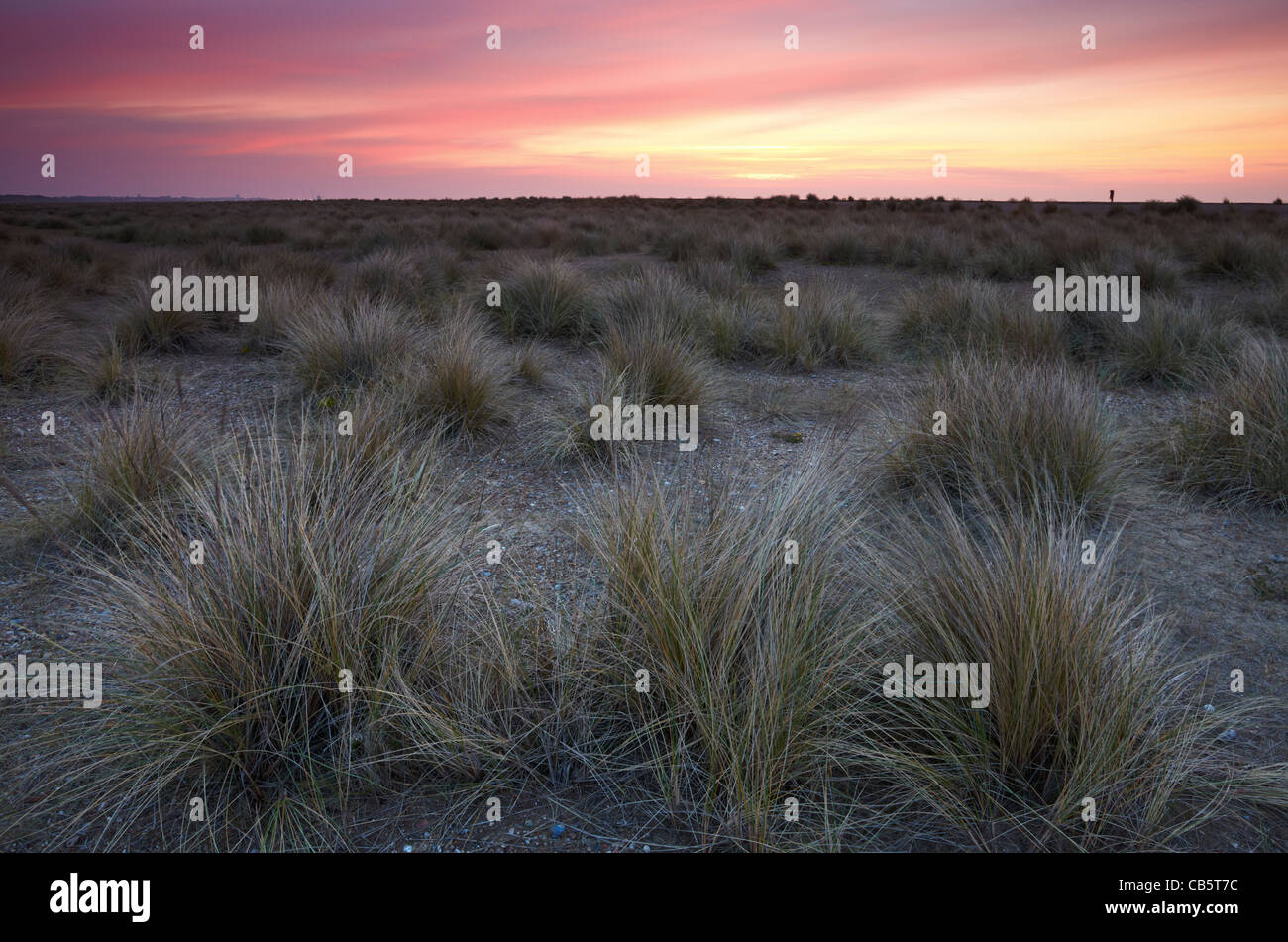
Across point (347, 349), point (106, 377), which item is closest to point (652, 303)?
point (347, 349)

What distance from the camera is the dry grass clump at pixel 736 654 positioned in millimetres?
2018

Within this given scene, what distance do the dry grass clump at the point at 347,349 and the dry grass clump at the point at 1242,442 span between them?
5.02m

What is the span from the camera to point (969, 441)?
4.06m

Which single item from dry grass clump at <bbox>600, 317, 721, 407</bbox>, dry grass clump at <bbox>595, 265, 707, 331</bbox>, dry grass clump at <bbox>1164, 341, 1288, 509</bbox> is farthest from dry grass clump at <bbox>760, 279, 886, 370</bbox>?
dry grass clump at <bbox>1164, 341, 1288, 509</bbox>

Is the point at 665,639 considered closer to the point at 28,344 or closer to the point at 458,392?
the point at 458,392

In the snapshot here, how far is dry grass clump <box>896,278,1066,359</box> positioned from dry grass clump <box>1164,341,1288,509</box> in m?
1.72

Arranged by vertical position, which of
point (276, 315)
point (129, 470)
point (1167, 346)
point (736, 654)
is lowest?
point (736, 654)

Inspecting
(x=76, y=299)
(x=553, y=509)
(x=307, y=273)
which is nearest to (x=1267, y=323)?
(x=553, y=509)

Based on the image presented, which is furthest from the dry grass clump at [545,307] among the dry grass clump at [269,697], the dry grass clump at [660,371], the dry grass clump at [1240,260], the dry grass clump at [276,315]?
the dry grass clump at [1240,260]

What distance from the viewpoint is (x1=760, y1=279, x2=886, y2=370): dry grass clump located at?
715 cm

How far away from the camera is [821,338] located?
7.37m

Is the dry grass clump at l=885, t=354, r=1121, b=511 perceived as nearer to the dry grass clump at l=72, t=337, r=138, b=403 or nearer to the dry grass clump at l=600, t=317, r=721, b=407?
the dry grass clump at l=600, t=317, r=721, b=407

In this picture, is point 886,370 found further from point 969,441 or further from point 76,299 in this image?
point 76,299

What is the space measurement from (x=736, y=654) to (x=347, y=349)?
470 centimetres
